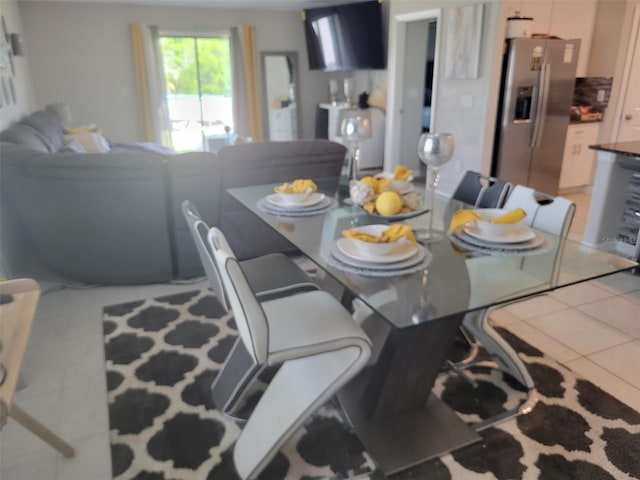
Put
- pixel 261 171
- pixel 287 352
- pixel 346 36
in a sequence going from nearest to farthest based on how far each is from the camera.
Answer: pixel 287 352, pixel 261 171, pixel 346 36

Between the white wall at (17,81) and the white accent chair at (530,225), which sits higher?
the white wall at (17,81)

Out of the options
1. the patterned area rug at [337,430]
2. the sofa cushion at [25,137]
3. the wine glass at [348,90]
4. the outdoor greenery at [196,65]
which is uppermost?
the outdoor greenery at [196,65]

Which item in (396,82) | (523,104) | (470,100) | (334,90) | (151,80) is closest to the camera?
(523,104)

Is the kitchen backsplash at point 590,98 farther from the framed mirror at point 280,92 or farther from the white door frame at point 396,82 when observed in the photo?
the framed mirror at point 280,92

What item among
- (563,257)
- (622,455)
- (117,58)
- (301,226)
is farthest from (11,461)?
(117,58)

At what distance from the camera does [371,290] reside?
139 cm

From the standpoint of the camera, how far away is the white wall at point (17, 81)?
458 cm

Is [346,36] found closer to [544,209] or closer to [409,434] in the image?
[544,209]

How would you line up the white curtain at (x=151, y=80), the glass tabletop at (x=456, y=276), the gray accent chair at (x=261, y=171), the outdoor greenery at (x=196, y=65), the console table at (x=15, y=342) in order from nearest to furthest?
the console table at (x=15, y=342) → the glass tabletop at (x=456, y=276) → the gray accent chair at (x=261, y=171) → the white curtain at (x=151, y=80) → the outdoor greenery at (x=196, y=65)

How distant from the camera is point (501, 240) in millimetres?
1670

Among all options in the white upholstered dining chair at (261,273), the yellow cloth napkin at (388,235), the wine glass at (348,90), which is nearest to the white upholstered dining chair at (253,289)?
the white upholstered dining chair at (261,273)

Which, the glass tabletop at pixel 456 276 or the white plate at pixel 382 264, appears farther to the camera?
the white plate at pixel 382 264

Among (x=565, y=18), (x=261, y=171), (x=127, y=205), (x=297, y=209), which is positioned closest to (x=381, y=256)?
(x=297, y=209)

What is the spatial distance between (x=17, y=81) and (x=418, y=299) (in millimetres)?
5794
